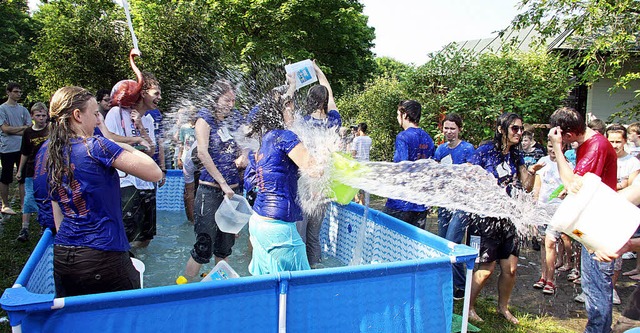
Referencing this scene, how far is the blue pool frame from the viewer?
2.20 meters

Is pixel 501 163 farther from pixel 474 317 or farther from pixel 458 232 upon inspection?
pixel 474 317

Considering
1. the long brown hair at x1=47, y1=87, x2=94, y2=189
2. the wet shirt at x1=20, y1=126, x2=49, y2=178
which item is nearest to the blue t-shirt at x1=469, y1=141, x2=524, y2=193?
the long brown hair at x1=47, y1=87, x2=94, y2=189

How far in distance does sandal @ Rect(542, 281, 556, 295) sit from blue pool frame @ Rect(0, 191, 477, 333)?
7.74 ft

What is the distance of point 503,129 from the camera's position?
14.1ft

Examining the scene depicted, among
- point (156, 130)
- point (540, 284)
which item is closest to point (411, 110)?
point (540, 284)

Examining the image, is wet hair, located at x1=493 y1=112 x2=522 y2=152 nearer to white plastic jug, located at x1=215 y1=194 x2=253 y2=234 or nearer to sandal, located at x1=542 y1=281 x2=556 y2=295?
sandal, located at x1=542 y1=281 x2=556 y2=295

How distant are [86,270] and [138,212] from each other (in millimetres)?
2517

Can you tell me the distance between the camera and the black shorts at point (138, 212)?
478 centimetres

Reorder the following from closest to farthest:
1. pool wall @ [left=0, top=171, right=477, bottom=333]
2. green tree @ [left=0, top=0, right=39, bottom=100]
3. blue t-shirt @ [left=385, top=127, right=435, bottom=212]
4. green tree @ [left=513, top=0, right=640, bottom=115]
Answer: pool wall @ [left=0, top=171, right=477, bottom=333] < blue t-shirt @ [left=385, top=127, right=435, bottom=212] < green tree @ [left=513, top=0, right=640, bottom=115] < green tree @ [left=0, top=0, right=39, bottom=100]

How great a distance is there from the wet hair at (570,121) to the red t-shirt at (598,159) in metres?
0.11

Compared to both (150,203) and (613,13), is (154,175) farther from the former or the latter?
(613,13)

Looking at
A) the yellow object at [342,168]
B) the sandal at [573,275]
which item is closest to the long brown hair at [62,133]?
the yellow object at [342,168]

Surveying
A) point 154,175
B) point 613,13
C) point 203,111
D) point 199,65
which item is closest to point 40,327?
point 154,175

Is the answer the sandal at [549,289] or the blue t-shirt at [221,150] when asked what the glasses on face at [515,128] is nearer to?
the sandal at [549,289]
